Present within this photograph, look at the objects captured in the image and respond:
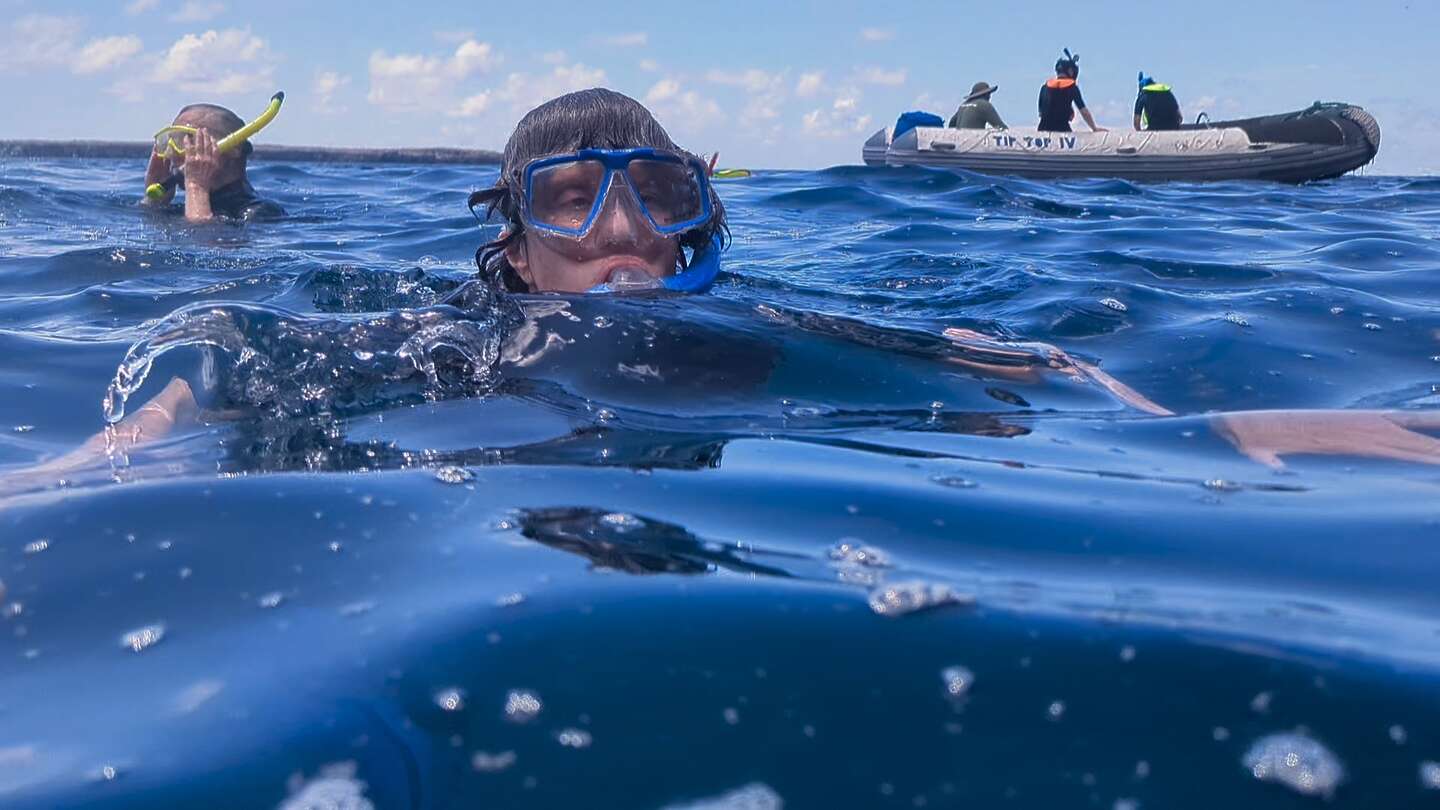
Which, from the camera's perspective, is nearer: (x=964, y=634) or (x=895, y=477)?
(x=964, y=634)

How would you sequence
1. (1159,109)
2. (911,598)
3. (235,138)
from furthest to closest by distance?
1. (1159,109)
2. (235,138)
3. (911,598)

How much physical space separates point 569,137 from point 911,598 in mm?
2699

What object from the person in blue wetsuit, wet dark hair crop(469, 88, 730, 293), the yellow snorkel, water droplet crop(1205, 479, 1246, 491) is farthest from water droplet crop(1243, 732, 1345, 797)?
the person in blue wetsuit

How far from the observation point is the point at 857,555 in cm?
153

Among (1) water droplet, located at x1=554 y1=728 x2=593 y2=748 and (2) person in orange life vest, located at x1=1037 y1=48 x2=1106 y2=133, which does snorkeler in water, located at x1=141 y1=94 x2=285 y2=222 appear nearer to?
(1) water droplet, located at x1=554 y1=728 x2=593 y2=748

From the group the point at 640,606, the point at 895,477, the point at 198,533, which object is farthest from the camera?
the point at 895,477

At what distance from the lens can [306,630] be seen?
136 centimetres

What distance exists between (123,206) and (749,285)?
21.3 ft

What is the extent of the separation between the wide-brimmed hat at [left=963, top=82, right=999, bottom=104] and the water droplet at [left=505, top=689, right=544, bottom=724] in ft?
54.3

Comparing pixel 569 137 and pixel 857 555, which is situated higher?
pixel 569 137

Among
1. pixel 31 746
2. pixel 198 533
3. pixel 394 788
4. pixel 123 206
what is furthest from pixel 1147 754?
pixel 123 206

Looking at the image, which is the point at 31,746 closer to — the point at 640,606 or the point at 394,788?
the point at 394,788

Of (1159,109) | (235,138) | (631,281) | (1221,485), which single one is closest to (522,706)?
(1221,485)

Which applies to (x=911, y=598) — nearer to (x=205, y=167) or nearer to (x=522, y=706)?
(x=522, y=706)
